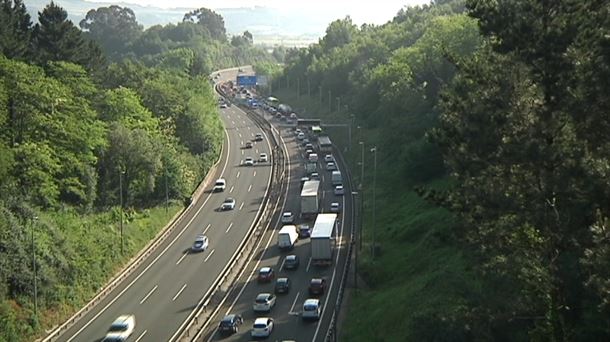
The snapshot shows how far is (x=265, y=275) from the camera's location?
39.8 meters

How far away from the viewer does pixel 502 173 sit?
21.8 m

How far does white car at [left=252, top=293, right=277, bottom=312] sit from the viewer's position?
35.0 metres

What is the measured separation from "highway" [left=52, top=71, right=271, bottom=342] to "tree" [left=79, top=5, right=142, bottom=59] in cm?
10198

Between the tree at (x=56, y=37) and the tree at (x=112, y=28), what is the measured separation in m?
101

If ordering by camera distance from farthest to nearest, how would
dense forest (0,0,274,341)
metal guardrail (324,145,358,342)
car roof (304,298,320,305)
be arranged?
dense forest (0,0,274,341), car roof (304,298,320,305), metal guardrail (324,145,358,342)

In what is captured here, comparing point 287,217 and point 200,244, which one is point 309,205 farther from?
point 200,244

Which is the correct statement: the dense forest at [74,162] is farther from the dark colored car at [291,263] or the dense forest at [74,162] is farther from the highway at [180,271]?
the dark colored car at [291,263]

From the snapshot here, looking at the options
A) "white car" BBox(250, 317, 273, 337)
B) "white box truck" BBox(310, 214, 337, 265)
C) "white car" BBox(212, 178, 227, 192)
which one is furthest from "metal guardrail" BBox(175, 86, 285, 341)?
"white box truck" BBox(310, 214, 337, 265)

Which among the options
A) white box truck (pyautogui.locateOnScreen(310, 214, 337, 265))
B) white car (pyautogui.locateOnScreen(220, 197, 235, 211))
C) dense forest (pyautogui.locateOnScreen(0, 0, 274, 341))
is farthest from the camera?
white car (pyautogui.locateOnScreen(220, 197, 235, 211))

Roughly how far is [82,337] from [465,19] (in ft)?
182

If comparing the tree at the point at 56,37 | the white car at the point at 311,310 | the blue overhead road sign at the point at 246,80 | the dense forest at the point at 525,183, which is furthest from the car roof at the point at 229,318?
the blue overhead road sign at the point at 246,80

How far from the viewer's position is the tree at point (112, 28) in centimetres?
16138

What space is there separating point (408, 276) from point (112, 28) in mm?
142938

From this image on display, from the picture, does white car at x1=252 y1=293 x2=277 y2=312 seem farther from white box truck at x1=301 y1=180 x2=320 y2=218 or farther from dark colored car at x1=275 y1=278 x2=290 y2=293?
white box truck at x1=301 y1=180 x2=320 y2=218
